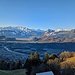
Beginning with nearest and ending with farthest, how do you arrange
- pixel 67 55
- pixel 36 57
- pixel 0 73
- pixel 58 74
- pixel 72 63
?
pixel 0 73 < pixel 58 74 < pixel 72 63 < pixel 36 57 < pixel 67 55

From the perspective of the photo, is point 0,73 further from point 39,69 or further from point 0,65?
point 0,65

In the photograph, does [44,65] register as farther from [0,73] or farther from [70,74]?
[0,73]

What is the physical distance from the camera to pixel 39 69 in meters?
48.4

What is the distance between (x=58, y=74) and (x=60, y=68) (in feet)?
9.44

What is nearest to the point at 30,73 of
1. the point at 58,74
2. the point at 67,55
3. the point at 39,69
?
the point at 39,69

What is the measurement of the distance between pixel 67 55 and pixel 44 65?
Answer: 20.5m

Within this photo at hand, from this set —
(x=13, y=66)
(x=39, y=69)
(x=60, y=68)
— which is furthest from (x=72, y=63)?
(x=13, y=66)

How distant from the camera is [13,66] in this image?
5891 cm

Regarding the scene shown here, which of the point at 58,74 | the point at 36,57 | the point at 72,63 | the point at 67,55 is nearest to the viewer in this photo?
the point at 58,74

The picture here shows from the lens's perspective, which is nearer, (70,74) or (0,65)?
(70,74)

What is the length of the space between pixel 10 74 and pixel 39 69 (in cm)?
856

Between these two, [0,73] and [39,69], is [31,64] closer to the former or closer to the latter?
[39,69]

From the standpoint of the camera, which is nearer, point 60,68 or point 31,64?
point 60,68

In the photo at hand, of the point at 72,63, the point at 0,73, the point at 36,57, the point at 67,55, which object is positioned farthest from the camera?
the point at 67,55
